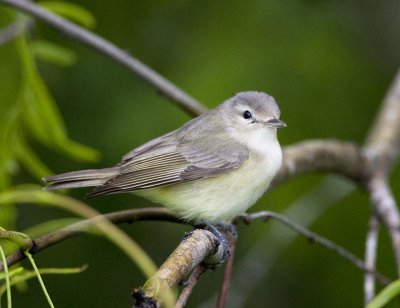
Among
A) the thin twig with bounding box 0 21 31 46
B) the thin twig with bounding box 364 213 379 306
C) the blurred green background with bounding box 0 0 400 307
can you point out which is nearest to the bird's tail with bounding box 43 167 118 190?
the thin twig with bounding box 0 21 31 46

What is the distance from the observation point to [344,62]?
4.46m

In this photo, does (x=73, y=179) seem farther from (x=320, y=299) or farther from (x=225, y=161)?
(x=320, y=299)

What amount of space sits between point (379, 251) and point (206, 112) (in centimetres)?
142

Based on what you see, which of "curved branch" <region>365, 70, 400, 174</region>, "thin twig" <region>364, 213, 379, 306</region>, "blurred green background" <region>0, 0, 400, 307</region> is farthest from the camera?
"blurred green background" <region>0, 0, 400, 307</region>

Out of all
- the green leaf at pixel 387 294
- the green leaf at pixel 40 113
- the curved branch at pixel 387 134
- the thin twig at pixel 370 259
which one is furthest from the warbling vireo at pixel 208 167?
the green leaf at pixel 387 294

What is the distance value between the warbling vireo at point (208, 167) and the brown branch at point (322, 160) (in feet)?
0.56

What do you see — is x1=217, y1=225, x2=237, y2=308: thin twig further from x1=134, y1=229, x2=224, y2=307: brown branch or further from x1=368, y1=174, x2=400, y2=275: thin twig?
x1=368, y1=174, x2=400, y2=275: thin twig

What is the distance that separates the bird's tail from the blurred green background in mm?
980

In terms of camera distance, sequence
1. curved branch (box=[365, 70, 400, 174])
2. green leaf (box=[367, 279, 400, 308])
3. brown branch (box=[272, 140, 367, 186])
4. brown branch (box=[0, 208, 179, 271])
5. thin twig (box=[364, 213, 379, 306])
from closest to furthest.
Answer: green leaf (box=[367, 279, 400, 308]) < brown branch (box=[0, 208, 179, 271]) < thin twig (box=[364, 213, 379, 306]) < brown branch (box=[272, 140, 367, 186]) < curved branch (box=[365, 70, 400, 174])

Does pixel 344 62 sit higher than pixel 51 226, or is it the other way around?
pixel 344 62

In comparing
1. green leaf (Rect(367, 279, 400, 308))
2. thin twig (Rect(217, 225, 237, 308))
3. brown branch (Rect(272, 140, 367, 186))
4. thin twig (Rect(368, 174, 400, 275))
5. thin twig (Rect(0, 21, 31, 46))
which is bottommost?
thin twig (Rect(217, 225, 237, 308))

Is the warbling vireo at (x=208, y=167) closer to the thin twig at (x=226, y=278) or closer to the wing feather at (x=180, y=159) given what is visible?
the wing feather at (x=180, y=159)

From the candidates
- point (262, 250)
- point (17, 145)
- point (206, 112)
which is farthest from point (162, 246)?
point (17, 145)

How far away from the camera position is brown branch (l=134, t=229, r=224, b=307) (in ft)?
4.86
